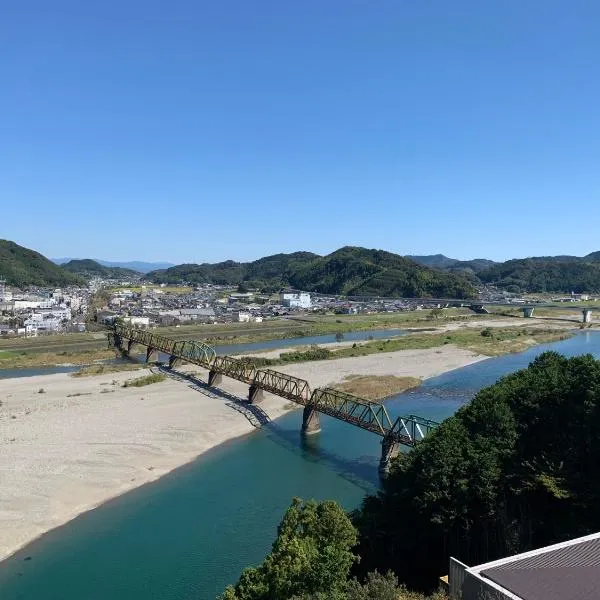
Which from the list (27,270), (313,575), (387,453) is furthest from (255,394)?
(27,270)

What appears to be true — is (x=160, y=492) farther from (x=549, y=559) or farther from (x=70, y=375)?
(x=70, y=375)

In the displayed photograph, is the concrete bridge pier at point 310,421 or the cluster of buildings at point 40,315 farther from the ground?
the cluster of buildings at point 40,315

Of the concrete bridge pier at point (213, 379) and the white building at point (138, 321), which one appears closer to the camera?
the concrete bridge pier at point (213, 379)

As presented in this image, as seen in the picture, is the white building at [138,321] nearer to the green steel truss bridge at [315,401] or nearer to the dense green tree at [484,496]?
the green steel truss bridge at [315,401]

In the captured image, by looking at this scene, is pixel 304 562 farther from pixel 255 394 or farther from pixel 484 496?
pixel 255 394

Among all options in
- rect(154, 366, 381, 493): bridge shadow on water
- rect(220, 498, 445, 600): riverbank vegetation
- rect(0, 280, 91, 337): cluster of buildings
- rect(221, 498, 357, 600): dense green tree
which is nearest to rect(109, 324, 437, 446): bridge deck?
rect(154, 366, 381, 493): bridge shadow on water

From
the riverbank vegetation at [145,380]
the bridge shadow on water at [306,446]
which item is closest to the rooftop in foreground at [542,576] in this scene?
the bridge shadow on water at [306,446]

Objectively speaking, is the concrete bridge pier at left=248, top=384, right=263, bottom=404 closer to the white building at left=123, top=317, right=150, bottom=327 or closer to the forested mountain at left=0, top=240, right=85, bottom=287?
the white building at left=123, top=317, right=150, bottom=327
